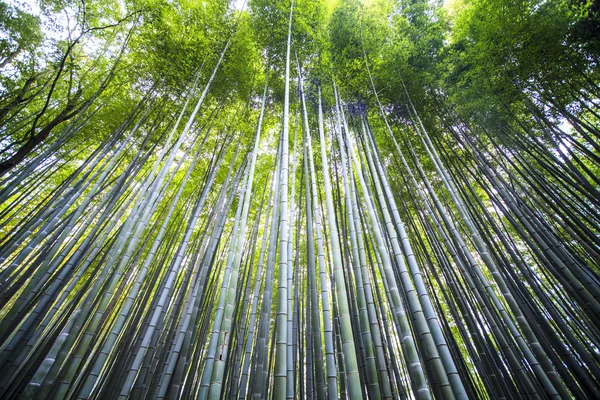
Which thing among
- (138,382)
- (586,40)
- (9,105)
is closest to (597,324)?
(586,40)

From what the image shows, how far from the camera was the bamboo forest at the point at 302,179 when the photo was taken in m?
2.15

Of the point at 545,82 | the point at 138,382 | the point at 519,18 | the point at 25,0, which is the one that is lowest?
the point at 138,382

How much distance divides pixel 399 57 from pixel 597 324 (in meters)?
3.71

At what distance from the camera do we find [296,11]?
3.51m

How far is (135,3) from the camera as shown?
3.85 m

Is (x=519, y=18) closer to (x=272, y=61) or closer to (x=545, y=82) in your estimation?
(x=545, y=82)

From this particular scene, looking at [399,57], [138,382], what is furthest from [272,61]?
[138,382]

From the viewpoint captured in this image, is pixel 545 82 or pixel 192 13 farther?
pixel 192 13

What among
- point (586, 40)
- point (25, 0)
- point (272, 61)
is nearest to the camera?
point (586, 40)

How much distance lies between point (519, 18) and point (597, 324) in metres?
3.65

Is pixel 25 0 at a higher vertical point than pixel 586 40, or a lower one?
higher

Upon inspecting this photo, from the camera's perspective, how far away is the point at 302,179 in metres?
3.82

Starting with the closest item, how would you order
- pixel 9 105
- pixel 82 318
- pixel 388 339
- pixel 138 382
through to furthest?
pixel 82 318
pixel 138 382
pixel 388 339
pixel 9 105

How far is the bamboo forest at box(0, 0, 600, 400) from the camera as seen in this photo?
7.06 ft
